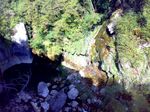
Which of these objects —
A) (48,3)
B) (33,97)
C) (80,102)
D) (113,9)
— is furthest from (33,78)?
(113,9)

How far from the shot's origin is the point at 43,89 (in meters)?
16.4

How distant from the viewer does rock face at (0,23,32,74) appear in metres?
15.6

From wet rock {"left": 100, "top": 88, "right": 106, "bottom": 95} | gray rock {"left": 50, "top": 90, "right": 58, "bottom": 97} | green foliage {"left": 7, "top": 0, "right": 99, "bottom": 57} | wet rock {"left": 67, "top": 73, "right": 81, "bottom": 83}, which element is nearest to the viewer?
gray rock {"left": 50, "top": 90, "right": 58, "bottom": 97}

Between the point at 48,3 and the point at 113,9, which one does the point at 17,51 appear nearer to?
the point at 48,3

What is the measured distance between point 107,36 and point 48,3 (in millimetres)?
→ 3592

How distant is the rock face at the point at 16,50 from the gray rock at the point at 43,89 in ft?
4.19

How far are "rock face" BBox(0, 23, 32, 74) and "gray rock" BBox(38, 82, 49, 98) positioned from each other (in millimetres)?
1278

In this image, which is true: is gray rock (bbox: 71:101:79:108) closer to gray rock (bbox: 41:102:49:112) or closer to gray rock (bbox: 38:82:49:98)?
gray rock (bbox: 41:102:49:112)

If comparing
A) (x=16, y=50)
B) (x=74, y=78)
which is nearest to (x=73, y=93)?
(x=74, y=78)

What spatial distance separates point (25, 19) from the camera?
54.6 ft

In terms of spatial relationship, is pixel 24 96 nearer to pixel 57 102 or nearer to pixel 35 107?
pixel 35 107

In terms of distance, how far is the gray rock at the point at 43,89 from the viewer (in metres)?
16.2

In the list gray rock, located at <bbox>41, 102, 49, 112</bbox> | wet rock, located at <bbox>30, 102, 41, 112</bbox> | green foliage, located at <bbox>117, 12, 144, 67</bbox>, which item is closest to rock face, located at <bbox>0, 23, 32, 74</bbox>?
wet rock, located at <bbox>30, 102, 41, 112</bbox>

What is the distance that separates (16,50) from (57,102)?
3.12m
